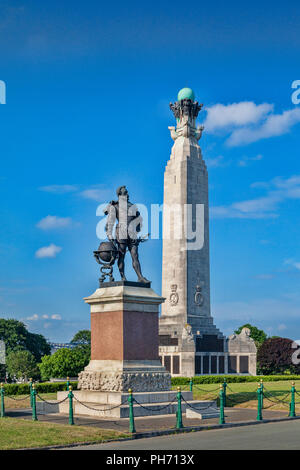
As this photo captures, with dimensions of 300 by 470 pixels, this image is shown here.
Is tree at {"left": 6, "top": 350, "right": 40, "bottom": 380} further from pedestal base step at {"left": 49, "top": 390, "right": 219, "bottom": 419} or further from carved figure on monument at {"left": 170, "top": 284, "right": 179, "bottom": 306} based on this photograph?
pedestal base step at {"left": 49, "top": 390, "right": 219, "bottom": 419}

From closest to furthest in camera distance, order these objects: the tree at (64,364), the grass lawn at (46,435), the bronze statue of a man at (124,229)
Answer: the grass lawn at (46,435) < the bronze statue of a man at (124,229) < the tree at (64,364)

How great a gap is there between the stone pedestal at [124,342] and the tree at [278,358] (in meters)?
52.5

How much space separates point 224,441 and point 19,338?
6951cm

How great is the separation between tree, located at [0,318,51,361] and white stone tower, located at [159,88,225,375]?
2376 cm

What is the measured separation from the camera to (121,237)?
25609mm

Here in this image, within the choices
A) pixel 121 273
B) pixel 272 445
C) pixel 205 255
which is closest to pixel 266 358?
pixel 205 255

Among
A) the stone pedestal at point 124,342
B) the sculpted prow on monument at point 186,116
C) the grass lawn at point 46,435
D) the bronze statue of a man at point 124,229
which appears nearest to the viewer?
the grass lawn at point 46,435

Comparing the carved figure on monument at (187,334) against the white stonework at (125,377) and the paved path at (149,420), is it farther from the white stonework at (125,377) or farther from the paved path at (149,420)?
the white stonework at (125,377)

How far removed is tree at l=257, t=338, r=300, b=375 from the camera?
74375mm

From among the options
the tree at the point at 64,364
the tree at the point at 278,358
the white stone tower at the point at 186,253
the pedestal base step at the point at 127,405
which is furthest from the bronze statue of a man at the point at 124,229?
the tree at the point at 278,358

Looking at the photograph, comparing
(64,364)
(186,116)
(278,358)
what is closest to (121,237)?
(64,364)

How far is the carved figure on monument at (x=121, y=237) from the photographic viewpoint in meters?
25.5

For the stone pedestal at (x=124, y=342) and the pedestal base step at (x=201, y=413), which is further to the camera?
the stone pedestal at (x=124, y=342)

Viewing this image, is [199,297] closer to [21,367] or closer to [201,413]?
[21,367]
